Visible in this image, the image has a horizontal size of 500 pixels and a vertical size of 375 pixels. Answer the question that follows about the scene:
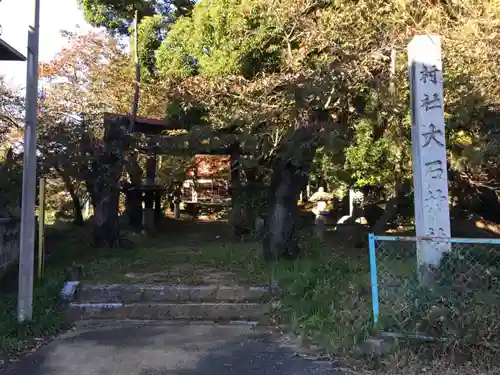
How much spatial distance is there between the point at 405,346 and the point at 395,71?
5985 millimetres

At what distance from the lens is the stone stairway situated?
769 centimetres

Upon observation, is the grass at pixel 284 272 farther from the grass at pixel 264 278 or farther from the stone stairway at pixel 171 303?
the stone stairway at pixel 171 303

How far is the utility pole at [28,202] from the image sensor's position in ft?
21.7

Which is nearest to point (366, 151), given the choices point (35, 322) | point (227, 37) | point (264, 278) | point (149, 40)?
point (264, 278)

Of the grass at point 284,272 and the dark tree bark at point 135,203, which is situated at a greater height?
the dark tree bark at point 135,203

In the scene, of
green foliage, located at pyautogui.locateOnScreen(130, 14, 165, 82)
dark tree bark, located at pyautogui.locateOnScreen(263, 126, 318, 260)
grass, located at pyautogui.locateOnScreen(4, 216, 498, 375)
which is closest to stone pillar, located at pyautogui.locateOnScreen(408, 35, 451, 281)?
grass, located at pyautogui.locateOnScreen(4, 216, 498, 375)

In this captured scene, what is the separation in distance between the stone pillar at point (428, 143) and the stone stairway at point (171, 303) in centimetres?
275

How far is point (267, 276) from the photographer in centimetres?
898

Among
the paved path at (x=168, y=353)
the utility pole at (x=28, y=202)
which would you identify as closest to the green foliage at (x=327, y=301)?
the paved path at (x=168, y=353)

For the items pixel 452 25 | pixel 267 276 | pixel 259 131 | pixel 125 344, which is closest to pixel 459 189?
pixel 452 25

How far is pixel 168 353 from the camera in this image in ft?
19.3

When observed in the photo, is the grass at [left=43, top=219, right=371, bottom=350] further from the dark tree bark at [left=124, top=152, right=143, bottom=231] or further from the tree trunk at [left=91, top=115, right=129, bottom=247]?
the dark tree bark at [left=124, top=152, right=143, bottom=231]

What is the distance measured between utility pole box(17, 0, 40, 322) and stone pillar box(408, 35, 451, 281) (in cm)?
486

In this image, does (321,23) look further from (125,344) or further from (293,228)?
(125,344)
